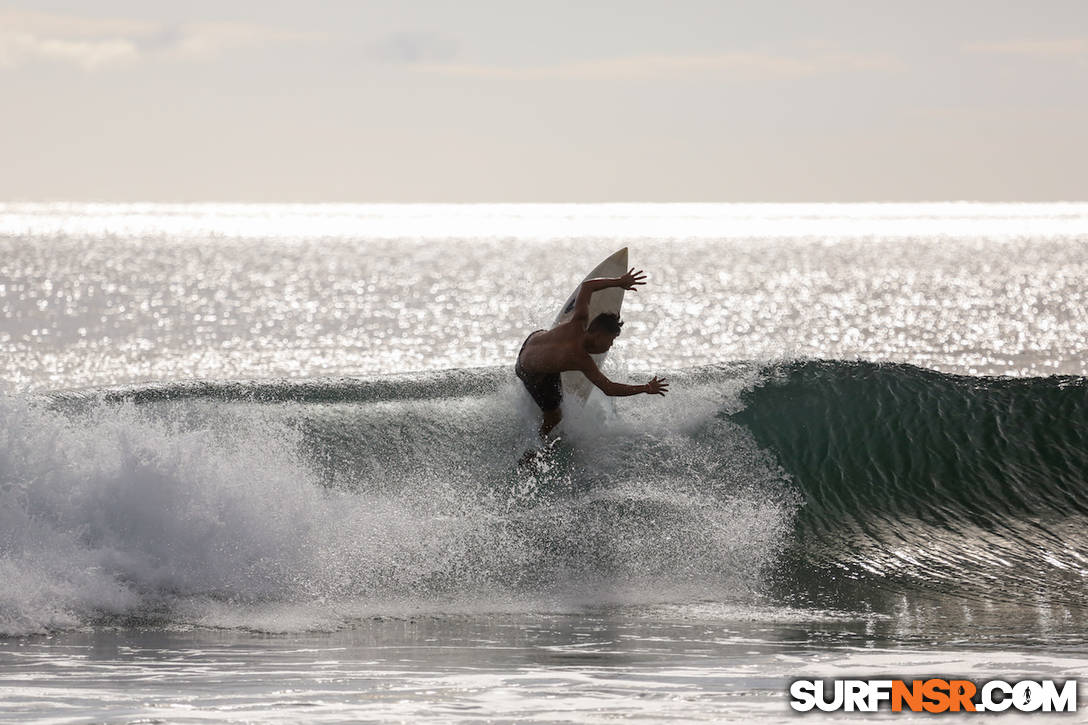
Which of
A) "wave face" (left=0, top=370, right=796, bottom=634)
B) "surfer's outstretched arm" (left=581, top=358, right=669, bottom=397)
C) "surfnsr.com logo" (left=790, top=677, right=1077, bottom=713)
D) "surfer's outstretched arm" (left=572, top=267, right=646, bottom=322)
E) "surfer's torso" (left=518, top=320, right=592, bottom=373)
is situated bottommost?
"surfnsr.com logo" (left=790, top=677, right=1077, bottom=713)

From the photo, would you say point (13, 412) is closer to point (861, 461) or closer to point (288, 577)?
point (288, 577)

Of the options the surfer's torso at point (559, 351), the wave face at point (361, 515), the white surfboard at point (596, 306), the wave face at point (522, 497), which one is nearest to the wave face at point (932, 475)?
the wave face at point (522, 497)

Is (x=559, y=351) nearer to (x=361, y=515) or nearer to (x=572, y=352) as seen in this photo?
(x=572, y=352)

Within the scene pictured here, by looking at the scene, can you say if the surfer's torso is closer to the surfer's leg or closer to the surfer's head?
the surfer's head

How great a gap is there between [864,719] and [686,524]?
134 inches

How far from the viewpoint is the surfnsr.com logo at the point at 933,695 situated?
5.74 metres

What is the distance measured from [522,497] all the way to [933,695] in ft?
13.4

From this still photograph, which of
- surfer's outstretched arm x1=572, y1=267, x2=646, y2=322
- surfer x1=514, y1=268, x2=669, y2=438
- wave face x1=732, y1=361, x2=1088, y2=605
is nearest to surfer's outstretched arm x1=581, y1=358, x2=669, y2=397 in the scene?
surfer x1=514, y1=268, x2=669, y2=438

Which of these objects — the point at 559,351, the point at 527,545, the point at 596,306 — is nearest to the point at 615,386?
the point at 559,351

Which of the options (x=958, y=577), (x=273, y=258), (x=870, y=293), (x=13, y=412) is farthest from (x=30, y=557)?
(x=273, y=258)

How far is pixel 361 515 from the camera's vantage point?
8.65 m

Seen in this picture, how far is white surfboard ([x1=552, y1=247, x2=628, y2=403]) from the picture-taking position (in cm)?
1062

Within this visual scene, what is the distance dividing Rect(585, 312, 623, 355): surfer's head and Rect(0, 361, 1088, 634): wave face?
96 centimetres

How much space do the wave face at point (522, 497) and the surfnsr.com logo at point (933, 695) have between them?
6.59ft
